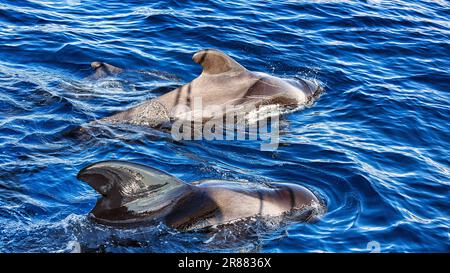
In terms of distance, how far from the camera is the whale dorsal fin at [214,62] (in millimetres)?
12961

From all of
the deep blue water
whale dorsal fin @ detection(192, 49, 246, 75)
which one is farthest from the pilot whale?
the deep blue water

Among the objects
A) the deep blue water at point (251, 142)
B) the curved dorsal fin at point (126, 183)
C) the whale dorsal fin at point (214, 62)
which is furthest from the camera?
the whale dorsal fin at point (214, 62)

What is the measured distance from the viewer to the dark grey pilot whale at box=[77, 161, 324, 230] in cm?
870

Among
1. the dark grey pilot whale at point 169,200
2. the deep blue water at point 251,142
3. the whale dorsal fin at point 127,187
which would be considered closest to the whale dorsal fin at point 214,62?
the deep blue water at point 251,142

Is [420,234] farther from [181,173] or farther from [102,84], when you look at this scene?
[102,84]

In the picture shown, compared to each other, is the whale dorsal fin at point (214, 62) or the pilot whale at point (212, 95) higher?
the whale dorsal fin at point (214, 62)

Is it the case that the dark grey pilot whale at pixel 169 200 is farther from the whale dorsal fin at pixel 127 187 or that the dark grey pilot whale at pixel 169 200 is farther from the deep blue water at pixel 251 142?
the deep blue water at pixel 251 142

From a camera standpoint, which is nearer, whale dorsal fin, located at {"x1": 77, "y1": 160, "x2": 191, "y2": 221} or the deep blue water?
whale dorsal fin, located at {"x1": 77, "y1": 160, "x2": 191, "y2": 221}

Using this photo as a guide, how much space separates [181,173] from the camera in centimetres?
1098

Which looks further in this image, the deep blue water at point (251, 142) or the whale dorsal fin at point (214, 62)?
the whale dorsal fin at point (214, 62)

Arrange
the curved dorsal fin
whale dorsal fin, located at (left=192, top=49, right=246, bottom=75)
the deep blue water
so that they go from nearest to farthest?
the curved dorsal fin < the deep blue water < whale dorsal fin, located at (left=192, top=49, right=246, bottom=75)

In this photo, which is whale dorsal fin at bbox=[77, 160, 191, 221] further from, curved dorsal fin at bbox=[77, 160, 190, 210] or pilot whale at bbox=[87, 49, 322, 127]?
pilot whale at bbox=[87, 49, 322, 127]

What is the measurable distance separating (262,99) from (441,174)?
3527mm

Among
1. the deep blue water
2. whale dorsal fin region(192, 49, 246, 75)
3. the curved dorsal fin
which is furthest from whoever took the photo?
whale dorsal fin region(192, 49, 246, 75)
